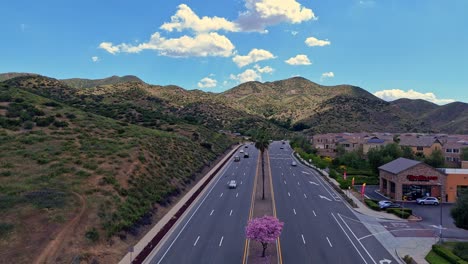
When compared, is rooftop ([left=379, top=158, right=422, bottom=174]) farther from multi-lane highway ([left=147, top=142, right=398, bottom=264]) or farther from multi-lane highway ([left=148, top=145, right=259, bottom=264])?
multi-lane highway ([left=148, top=145, right=259, bottom=264])

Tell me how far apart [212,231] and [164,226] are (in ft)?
16.6

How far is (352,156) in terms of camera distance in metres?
86.4

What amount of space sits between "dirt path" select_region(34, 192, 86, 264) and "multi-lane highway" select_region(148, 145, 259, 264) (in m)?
6.90

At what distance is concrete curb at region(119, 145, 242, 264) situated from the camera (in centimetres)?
2942

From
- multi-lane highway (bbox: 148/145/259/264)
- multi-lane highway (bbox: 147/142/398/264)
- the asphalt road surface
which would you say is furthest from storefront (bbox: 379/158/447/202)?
multi-lane highway (bbox: 148/145/259/264)

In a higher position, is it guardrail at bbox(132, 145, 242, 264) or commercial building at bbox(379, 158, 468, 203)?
commercial building at bbox(379, 158, 468, 203)

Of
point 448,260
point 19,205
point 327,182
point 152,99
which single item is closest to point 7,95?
point 19,205

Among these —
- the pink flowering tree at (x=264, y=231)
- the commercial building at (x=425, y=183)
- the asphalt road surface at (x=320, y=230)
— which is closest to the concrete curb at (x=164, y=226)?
the pink flowering tree at (x=264, y=231)

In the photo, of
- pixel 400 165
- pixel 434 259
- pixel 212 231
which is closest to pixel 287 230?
pixel 212 231

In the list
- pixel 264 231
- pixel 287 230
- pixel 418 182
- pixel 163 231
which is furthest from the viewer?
pixel 418 182

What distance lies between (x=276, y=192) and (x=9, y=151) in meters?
35.9

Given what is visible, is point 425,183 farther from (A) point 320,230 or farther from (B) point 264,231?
(B) point 264,231

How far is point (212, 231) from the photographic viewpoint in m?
36.1

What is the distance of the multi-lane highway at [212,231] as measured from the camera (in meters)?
29.6
